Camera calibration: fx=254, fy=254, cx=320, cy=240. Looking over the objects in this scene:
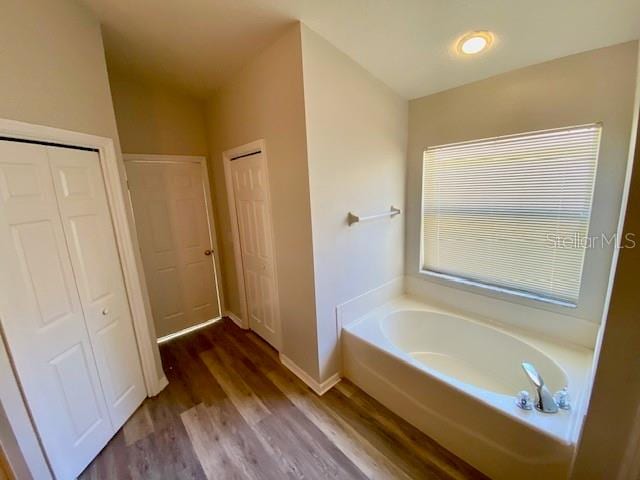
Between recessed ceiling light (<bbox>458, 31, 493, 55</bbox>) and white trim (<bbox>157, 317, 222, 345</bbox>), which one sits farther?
white trim (<bbox>157, 317, 222, 345</bbox>)

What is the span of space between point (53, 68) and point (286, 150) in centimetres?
127

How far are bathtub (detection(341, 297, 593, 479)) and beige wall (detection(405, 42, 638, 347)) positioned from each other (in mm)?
185

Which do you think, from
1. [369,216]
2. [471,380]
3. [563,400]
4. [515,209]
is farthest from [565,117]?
[471,380]

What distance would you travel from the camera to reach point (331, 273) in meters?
1.89

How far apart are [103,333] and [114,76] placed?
6.97ft

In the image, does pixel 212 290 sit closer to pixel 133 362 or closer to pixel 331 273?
pixel 133 362

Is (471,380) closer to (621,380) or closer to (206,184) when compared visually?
(621,380)

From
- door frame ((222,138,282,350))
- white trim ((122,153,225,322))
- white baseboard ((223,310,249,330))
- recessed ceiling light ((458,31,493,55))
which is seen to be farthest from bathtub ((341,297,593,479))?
recessed ceiling light ((458,31,493,55))

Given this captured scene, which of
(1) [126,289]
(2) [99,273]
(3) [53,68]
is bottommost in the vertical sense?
(1) [126,289]

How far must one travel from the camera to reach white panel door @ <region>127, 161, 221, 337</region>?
8.18ft

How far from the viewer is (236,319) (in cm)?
304

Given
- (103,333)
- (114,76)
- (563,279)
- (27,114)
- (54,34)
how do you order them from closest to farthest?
(27,114)
(54,34)
(103,333)
(563,279)
(114,76)

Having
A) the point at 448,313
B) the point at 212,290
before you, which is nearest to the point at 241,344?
the point at 212,290

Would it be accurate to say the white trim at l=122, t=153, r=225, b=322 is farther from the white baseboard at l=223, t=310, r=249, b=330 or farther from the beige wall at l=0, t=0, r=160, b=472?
the beige wall at l=0, t=0, r=160, b=472
